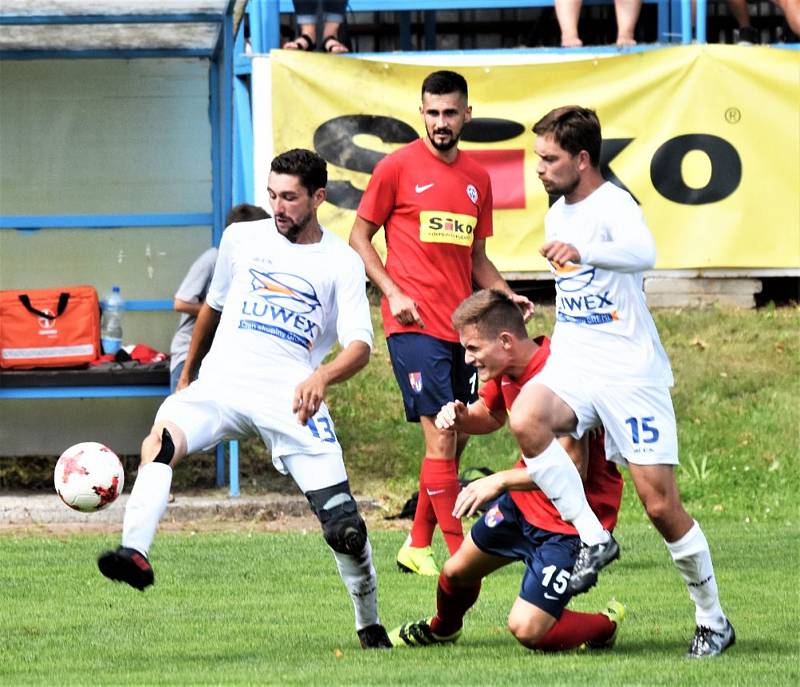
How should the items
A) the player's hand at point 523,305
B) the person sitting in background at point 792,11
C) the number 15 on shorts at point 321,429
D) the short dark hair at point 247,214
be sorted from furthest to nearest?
the person sitting in background at point 792,11 → the short dark hair at point 247,214 → the player's hand at point 523,305 → the number 15 on shorts at point 321,429

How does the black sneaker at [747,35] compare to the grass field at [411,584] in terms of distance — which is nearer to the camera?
the grass field at [411,584]

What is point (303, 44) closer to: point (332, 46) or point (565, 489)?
point (332, 46)

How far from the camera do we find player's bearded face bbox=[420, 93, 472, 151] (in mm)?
A: 8977

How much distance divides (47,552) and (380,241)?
170 inches

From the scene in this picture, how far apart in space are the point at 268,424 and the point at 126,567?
3.36 ft

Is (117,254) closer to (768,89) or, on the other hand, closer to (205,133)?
(205,133)

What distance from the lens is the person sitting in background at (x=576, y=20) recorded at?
14.3 m

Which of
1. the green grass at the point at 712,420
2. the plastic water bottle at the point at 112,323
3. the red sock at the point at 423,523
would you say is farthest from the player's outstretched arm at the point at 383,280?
the plastic water bottle at the point at 112,323

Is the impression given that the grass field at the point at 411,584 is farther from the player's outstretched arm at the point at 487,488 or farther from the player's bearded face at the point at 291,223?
the player's bearded face at the point at 291,223

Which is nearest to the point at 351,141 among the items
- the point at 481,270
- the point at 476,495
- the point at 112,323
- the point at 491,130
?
the point at 491,130

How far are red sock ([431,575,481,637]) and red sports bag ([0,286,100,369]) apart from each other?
5919 millimetres

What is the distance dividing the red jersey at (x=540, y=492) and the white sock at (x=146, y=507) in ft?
4.28

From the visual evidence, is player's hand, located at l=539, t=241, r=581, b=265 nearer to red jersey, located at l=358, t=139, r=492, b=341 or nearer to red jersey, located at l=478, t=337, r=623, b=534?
red jersey, located at l=478, t=337, r=623, b=534

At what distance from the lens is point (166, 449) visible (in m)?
6.59
